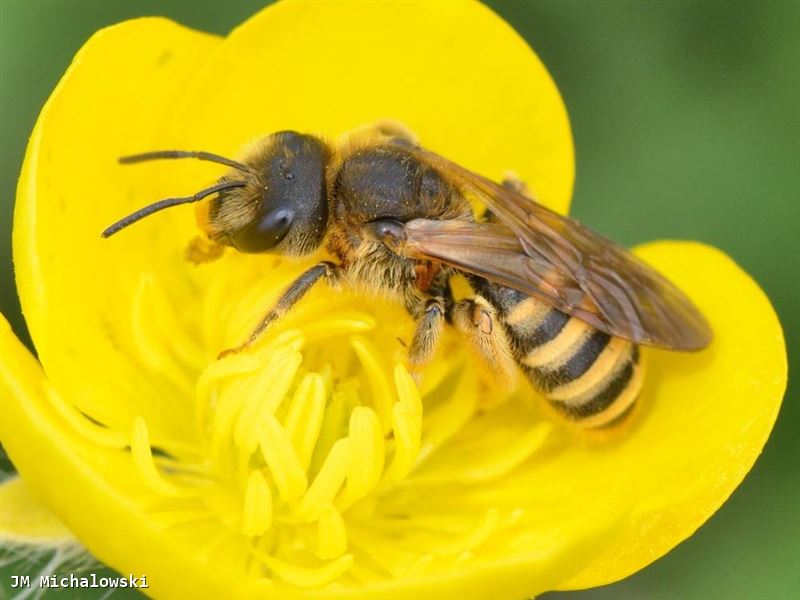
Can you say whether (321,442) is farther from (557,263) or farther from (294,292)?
(557,263)

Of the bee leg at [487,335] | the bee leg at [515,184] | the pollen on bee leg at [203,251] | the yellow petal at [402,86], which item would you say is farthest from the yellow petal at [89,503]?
the bee leg at [515,184]

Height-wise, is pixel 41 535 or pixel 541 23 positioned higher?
pixel 541 23

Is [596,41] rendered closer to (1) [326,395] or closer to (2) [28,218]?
(1) [326,395]

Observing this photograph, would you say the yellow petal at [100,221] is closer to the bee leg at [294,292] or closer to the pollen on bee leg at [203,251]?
the pollen on bee leg at [203,251]

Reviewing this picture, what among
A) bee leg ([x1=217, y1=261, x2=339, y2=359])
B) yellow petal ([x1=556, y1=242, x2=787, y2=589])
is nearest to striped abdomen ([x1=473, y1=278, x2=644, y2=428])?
yellow petal ([x1=556, y1=242, x2=787, y2=589])

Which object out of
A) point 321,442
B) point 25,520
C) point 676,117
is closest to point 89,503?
point 25,520

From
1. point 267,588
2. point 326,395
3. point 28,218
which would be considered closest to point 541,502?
point 326,395
